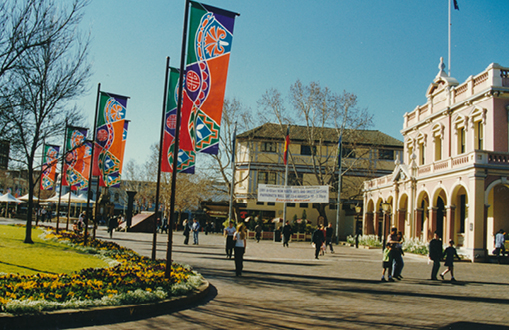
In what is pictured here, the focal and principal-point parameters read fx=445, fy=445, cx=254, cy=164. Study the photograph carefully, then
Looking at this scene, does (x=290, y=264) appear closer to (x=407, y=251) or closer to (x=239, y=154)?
(x=407, y=251)

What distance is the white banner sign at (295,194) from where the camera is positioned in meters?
35.3

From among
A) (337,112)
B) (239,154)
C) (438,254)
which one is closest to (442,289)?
(438,254)

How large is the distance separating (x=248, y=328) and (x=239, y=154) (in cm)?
5091

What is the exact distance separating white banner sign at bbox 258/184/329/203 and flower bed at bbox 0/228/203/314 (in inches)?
931

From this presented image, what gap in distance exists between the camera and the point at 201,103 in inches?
459

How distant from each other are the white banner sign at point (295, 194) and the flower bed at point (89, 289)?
23655mm

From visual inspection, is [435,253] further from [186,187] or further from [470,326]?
[186,187]

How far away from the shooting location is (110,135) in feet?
65.9

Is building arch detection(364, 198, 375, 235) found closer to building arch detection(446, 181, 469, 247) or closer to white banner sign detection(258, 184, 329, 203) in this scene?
white banner sign detection(258, 184, 329, 203)

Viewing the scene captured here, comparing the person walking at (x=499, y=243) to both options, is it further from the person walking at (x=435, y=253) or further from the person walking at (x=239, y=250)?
the person walking at (x=239, y=250)

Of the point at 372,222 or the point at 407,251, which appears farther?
the point at 372,222

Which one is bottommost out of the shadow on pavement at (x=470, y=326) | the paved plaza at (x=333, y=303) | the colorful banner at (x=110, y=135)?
the paved plaza at (x=333, y=303)

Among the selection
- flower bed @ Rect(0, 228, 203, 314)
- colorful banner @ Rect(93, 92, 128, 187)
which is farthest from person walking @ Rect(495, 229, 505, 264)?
colorful banner @ Rect(93, 92, 128, 187)

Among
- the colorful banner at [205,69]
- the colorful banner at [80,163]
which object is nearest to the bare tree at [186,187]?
the colorful banner at [80,163]
